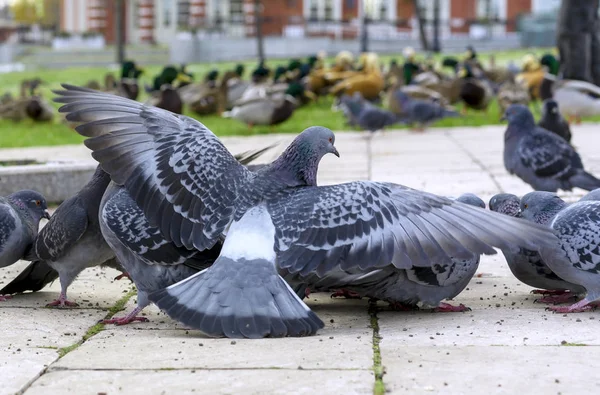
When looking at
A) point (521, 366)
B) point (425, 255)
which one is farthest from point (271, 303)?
point (521, 366)

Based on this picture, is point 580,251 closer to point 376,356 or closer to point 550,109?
point 376,356

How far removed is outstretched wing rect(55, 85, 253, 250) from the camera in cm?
445

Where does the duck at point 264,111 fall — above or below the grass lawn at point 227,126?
Result: above

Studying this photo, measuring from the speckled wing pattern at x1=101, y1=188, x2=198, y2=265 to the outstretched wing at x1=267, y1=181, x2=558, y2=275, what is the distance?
489mm

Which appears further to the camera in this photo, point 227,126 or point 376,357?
point 227,126

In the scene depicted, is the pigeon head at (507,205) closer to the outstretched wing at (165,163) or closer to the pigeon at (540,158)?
the outstretched wing at (165,163)

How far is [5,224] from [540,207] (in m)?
2.63

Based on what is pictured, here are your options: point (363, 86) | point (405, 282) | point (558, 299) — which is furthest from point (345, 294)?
point (363, 86)

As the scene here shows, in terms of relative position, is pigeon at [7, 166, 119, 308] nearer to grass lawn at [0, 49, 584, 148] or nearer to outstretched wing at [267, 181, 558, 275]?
outstretched wing at [267, 181, 558, 275]

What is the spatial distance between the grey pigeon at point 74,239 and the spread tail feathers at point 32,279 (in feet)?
0.59

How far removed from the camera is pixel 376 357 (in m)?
3.66

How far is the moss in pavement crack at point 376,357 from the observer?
10.6 ft

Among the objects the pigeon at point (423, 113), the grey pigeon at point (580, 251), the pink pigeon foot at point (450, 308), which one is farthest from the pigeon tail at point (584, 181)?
the pigeon at point (423, 113)

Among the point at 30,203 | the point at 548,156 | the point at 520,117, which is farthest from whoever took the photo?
the point at 520,117
